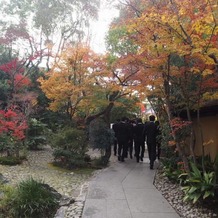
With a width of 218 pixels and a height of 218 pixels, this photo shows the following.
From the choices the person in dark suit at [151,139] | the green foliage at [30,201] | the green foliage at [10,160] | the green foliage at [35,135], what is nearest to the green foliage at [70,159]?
the green foliage at [10,160]

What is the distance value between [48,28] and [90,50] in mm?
10571

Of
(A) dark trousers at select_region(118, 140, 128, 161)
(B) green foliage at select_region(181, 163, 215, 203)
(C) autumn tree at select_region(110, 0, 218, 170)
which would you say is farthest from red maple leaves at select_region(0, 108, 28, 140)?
(B) green foliage at select_region(181, 163, 215, 203)

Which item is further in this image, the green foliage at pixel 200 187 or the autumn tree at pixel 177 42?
the green foliage at pixel 200 187

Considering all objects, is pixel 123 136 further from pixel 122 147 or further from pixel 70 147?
pixel 70 147

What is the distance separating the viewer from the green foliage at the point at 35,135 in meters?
15.6

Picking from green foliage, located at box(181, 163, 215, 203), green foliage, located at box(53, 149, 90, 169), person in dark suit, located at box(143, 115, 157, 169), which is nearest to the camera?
green foliage, located at box(181, 163, 215, 203)

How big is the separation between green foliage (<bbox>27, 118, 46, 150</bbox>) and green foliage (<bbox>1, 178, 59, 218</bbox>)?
30.1ft

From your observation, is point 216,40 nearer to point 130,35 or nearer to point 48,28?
point 130,35

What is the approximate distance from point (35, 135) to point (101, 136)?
5.78 m

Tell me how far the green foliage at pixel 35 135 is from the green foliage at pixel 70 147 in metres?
4.34

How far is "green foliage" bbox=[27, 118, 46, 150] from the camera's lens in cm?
1557

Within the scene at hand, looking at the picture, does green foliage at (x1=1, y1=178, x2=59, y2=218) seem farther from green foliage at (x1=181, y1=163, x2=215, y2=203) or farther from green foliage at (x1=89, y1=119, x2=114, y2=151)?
green foliage at (x1=89, y1=119, x2=114, y2=151)

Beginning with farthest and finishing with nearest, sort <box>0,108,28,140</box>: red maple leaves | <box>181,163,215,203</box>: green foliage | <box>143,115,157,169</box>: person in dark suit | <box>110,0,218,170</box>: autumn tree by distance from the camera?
<box>0,108,28,140</box>: red maple leaves
<box>143,115,157,169</box>: person in dark suit
<box>181,163,215,203</box>: green foliage
<box>110,0,218,170</box>: autumn tree

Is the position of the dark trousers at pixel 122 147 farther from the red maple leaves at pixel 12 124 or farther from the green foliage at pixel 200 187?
the green foliage at pixel 200 187
